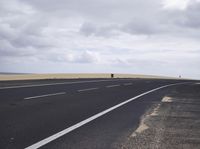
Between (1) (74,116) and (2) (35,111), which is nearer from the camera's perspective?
(1) (74,116)

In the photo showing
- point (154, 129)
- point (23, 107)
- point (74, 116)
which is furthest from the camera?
point (23, 107)

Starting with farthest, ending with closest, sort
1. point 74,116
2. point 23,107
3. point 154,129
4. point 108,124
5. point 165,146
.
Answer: point 23,107 < point 74,116 < point 108,124 < point 154,129 < point 165,146

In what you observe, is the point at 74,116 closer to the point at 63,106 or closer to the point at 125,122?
the point at 125,122

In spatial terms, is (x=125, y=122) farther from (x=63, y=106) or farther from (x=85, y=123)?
(x=63, y=106)

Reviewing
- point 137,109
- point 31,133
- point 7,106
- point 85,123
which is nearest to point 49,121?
point 85,123

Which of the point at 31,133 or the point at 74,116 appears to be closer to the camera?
the point at 31,133

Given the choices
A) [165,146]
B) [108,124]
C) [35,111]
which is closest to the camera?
[165,146]

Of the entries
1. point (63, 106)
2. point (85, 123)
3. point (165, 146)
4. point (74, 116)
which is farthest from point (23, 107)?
point (165, 146)

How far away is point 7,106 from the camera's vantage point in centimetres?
1382

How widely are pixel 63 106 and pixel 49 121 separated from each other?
12.6ft

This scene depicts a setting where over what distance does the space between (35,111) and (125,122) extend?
3.22 m

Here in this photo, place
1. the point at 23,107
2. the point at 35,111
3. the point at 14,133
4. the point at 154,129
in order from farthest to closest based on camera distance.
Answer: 1. the point at 23,107
2. the point at 35,111
3. the point at 154,129
4. the point at 14,133

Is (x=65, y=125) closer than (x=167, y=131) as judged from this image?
No

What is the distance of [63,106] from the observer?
14500mm
